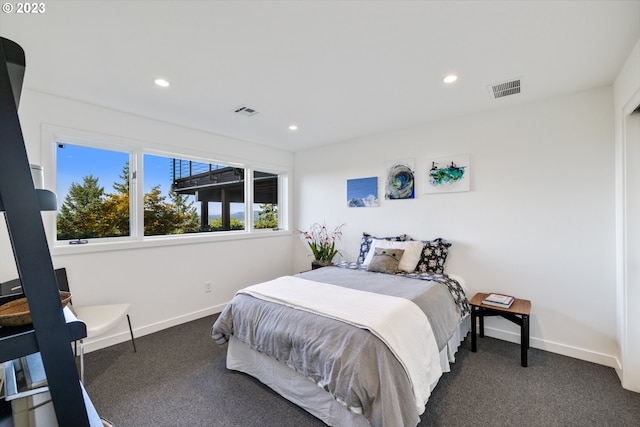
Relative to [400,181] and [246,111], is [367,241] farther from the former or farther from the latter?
[246,111]

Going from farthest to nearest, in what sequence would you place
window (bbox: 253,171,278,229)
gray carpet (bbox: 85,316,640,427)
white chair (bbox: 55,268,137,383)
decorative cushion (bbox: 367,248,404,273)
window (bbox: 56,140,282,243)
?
window (bbox: 253,171,278,229) < decorative cushion (bbox: 367,248,404,273) < window (bbox: 56,140,282,243) < white chair (bbox: 55,268,137,383) < gray carpet (bbox: 85,316,640,427)

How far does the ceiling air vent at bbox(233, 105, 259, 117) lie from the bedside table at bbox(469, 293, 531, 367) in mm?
2961

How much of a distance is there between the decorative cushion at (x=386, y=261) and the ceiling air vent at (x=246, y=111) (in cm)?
209

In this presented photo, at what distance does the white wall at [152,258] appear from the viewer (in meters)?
2.47

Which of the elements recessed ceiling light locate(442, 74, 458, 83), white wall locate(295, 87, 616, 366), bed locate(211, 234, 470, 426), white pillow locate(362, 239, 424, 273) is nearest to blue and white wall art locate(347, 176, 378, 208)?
white wall locate(295, 87, 616, 366)

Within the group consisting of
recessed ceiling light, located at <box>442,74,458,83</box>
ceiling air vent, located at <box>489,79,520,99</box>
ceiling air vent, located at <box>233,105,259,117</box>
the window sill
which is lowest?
the window sill

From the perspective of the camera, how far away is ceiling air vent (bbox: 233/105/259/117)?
2856mm

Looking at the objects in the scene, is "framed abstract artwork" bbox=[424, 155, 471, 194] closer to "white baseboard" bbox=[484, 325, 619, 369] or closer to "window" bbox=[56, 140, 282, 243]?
"white baseboard" bbox=[484, 325, 619, 369]

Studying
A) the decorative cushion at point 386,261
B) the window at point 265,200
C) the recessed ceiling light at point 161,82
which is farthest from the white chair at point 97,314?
the decorative cushion at point 386,261

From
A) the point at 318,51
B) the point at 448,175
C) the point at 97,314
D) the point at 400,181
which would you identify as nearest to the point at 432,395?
the point at 448,175

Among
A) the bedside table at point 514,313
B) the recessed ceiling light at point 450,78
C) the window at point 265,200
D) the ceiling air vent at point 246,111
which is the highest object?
the recessed ceiling light at point 450,78

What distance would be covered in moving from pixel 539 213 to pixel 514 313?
3.38ft

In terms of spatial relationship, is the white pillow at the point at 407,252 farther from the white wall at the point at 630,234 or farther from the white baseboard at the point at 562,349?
the white wall at the point at 630,234

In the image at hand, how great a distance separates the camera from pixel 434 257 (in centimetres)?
308
